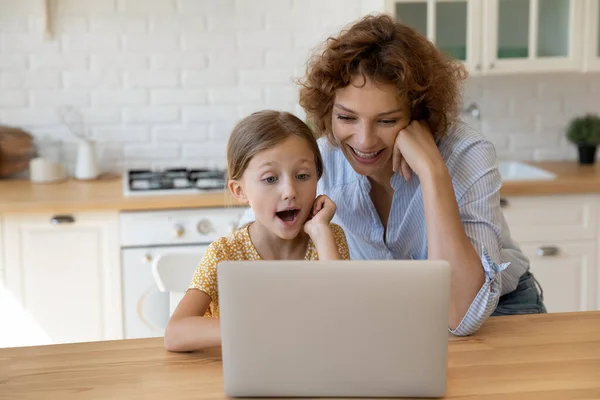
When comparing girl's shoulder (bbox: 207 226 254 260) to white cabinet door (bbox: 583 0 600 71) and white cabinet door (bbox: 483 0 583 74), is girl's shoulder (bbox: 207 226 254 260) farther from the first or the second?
white cabinet door (bbox: 583 0 600 71)

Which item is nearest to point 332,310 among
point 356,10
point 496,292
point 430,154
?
point 496,292

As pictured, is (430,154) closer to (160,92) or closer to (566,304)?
(566,304)

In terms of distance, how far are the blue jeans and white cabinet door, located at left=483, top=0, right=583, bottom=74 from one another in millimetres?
1566

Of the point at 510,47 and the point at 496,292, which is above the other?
the point at 510,47

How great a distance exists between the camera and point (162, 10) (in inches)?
147

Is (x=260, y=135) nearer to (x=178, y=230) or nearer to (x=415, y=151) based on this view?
(x=415, y=151)

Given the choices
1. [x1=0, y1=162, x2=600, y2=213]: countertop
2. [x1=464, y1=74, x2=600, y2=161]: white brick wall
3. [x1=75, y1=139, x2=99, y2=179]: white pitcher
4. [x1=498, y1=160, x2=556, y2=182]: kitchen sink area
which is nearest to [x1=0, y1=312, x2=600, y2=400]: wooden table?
[x1=0, y1=162, x2=600, y2=213]: countertop

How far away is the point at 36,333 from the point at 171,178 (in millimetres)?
811

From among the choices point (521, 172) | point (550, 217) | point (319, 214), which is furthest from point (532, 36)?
point (319, 214)

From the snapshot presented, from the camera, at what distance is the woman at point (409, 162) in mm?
1854

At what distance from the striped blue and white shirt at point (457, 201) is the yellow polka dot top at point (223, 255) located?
279mm

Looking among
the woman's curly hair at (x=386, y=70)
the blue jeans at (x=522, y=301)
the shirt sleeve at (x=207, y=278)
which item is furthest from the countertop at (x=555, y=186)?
the shirt sleeve at (x=207, y=278)

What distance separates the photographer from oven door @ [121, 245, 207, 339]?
3.27m

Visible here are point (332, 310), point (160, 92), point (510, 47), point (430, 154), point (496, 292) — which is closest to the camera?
point (332, 310)
